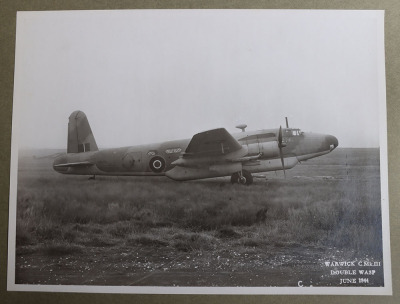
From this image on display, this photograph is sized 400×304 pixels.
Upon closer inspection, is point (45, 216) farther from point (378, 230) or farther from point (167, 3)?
point (378, 230)

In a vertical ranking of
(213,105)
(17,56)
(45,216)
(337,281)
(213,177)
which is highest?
(17,56)

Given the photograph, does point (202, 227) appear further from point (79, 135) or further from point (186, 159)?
point (79, 135)

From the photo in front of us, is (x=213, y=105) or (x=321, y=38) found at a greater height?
(x=321, y=38)

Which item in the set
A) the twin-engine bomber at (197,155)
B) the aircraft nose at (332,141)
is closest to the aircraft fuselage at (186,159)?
the twin-engine bomber at (197,155)

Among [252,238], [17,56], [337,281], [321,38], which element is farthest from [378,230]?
[17,56]

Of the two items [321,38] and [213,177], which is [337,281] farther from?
[321,38]

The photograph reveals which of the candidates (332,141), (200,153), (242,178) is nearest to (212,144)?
(200,153)

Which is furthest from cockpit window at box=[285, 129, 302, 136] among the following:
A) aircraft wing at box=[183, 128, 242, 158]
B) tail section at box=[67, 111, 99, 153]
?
tail section at box=[67, 111, 99, 153]
